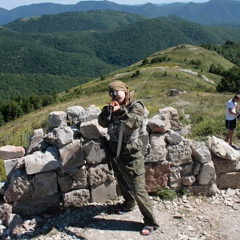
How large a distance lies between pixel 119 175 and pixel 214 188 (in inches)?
77.6

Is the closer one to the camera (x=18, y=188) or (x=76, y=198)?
(x=18, y=188)

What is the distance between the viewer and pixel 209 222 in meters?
5.21

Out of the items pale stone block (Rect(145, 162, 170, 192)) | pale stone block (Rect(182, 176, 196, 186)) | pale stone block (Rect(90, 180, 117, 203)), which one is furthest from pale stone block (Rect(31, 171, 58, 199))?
pale stone block (Rect(182, 176, 196, 186))

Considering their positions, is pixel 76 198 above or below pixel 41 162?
below

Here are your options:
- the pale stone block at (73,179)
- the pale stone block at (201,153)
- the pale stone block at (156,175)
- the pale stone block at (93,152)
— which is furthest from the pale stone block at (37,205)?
the pale stone block at (201,153)

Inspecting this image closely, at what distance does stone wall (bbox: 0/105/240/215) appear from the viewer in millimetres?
5270

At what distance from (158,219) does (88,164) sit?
1463 mm

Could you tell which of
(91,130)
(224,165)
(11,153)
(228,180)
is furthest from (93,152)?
(228,180)

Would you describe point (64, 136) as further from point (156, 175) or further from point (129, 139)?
point (156, 175)

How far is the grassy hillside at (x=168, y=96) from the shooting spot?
495 inches

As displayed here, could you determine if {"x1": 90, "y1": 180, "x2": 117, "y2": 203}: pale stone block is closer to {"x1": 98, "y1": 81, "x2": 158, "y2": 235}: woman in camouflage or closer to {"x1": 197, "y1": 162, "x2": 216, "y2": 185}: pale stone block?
{"x1": 98, "y1": 81, "x2": 158, "y2": 235}: woman in camouflage

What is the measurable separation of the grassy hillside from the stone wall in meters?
3.74

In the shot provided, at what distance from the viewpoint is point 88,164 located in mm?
5492

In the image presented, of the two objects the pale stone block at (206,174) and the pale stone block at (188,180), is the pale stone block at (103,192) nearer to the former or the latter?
the pale stone block at (188,180)
